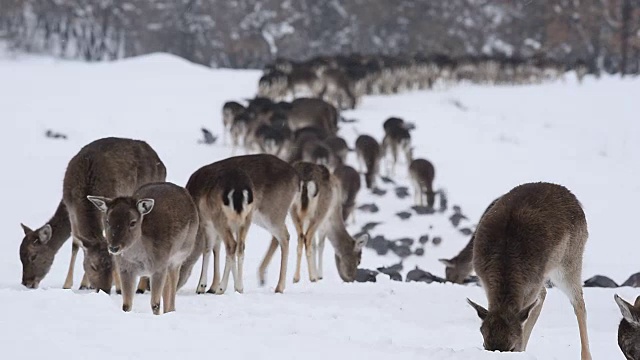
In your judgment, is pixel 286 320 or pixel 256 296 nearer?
pixel 286 320

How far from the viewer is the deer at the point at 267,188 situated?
10516mm

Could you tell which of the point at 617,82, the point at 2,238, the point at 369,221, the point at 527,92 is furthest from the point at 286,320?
the point at 617,82

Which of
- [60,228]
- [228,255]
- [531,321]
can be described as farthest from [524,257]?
[60,228]

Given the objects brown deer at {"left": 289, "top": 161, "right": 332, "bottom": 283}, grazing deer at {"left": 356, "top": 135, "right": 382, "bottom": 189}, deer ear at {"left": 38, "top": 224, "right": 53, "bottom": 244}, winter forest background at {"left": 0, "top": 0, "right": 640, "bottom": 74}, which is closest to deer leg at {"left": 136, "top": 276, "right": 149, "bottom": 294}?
deer ear at {"left": 38, "top": 224, "right": 53, "bottom": 244}

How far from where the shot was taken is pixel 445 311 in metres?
9.88

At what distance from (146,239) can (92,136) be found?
555 inches

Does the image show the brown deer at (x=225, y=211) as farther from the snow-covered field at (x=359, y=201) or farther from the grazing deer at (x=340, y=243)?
the grazing deer at (x=340, y=243)

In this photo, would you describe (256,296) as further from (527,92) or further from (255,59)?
(255,59)

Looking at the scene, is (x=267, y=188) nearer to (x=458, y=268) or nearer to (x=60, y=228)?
(x=60, y=228)

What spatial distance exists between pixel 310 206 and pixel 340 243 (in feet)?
3.62

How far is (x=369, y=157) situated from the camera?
20344 millimetres

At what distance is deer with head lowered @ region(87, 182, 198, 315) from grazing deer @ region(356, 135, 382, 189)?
11428 mm

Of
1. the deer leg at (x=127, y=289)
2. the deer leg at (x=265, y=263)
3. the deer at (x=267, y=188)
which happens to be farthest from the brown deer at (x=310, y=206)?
the deer leg at (x=127, y=289)

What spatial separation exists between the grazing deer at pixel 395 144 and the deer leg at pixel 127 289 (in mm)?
14011
